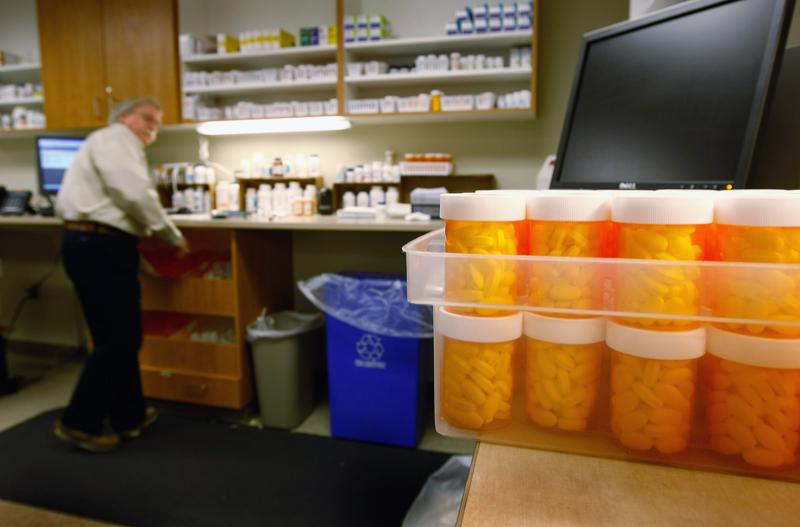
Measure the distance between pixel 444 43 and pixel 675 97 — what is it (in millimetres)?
1930

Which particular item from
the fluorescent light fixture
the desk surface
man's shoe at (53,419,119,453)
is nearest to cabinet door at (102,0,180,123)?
the fluorescent light fixture

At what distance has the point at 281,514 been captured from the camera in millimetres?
1835

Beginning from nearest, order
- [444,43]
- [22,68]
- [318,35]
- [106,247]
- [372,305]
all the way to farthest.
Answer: [106,247]
[372,305]
[444,43]
[318,35]
[22,68]

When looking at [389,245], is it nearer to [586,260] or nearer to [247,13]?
[247,13]

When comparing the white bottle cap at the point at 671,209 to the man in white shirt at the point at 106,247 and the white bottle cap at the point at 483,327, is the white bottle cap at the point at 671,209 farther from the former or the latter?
the man in white shirt at the point at 106,247

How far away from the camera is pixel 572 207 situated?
53 cm

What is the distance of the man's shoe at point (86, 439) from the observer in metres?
2.22

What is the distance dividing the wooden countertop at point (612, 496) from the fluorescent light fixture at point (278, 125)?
2.53 m

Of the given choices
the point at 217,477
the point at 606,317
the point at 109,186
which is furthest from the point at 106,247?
the point at 606,317

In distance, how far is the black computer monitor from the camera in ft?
2.76

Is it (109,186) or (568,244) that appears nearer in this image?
(568,244)

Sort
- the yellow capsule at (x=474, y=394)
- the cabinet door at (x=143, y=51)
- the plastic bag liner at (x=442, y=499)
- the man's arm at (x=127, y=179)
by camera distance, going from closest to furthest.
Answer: the yellow capsule at (x=474, y=394) → the plastic bag liner at (x=442, y=499) → the man's arm at (x=127, y=179) → the cabinet door at (x=143, y=51)

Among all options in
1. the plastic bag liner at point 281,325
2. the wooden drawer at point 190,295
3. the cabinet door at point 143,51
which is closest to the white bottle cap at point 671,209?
the plastic bag liner at point 281,325

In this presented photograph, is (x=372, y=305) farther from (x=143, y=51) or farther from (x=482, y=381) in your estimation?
(x=143, y=51)
